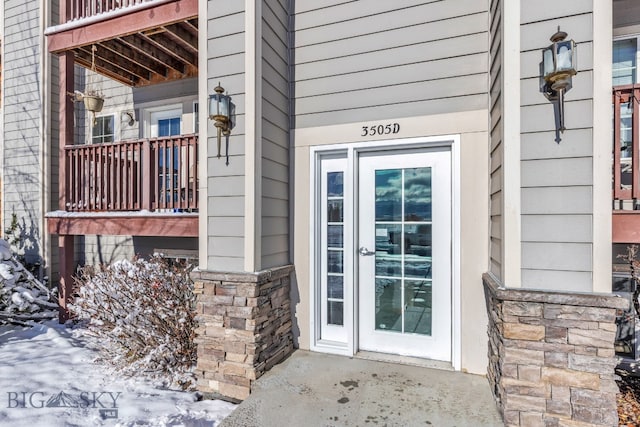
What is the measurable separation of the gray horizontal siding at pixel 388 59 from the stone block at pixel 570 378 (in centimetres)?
212

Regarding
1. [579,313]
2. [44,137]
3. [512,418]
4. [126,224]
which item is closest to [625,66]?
[579,313]

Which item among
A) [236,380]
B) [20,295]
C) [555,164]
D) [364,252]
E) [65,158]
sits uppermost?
[65,158]

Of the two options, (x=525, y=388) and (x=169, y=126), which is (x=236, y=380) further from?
(x=169, y=126)

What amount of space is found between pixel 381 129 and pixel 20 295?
5610 millimetres

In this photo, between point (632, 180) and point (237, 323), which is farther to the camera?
point (237, 323)

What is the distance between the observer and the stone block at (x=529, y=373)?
2162 mm

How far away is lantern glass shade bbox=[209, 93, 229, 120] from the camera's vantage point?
2930 millimetres

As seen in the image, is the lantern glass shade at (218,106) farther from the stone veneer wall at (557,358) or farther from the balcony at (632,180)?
the balcony at (632,180)

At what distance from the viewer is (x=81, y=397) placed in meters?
2.83

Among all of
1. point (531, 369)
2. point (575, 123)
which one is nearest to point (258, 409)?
point (531, 369)

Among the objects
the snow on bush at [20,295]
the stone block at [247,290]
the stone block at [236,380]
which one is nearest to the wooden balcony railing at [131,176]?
the stone block at [247,290]

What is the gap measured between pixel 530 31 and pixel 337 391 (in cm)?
300

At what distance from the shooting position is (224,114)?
2.95 m

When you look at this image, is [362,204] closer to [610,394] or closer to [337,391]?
[337,391]
